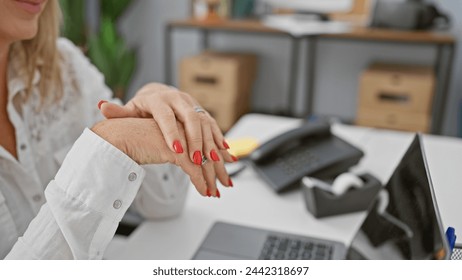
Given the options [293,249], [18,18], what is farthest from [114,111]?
[293,249]

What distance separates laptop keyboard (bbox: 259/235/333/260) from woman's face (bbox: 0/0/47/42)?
43 centimetres

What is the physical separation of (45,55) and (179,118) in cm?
38

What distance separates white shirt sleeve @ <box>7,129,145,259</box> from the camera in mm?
492

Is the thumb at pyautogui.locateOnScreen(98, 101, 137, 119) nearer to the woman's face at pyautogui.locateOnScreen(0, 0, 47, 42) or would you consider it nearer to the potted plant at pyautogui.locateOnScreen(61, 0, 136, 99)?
the woman's face at pyautogui.locateOnScreen(0, 0, 47, 42)

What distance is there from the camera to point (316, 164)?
35.2 inches

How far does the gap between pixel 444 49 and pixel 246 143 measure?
1.97 m

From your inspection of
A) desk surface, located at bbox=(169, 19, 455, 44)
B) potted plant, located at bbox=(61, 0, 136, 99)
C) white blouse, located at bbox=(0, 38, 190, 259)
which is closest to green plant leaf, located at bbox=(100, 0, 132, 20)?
potted plant, located at bbox=(61, 0, 136, 99)

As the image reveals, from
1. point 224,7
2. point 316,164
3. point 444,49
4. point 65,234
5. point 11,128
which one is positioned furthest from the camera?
point 224,7

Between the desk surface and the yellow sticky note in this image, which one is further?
the desk surface

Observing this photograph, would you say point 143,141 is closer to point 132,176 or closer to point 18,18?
point 132,176

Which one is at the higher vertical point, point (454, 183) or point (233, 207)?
point (454, 183)
